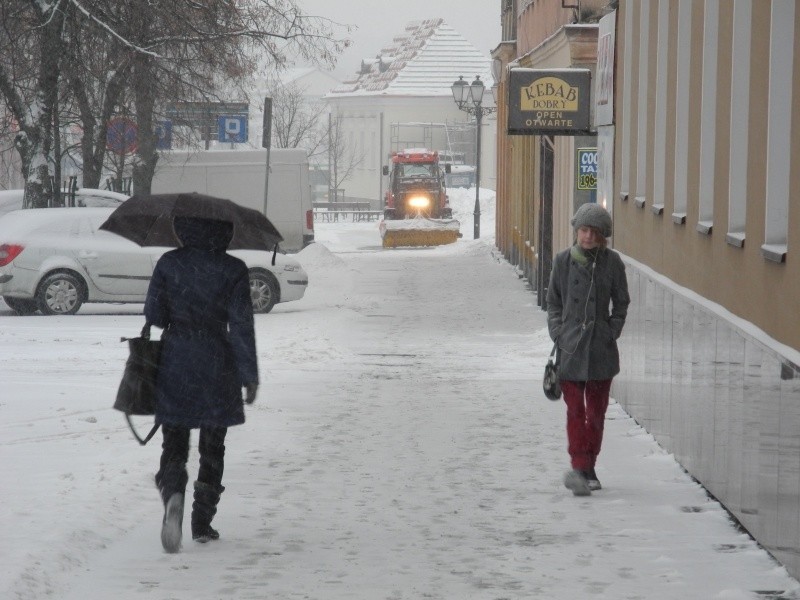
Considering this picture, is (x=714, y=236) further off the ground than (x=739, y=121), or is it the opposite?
(x=739, y=121)

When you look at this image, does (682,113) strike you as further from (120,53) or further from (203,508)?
(120,53)

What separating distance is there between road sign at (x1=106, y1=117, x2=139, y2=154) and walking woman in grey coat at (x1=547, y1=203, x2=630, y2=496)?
18.8 metres

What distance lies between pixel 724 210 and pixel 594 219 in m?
0.97

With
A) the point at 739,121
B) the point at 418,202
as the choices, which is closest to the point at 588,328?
the point at 739,121

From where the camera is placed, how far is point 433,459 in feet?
35.1

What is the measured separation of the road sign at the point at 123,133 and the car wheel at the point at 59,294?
590 centimetres

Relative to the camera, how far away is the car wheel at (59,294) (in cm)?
2198

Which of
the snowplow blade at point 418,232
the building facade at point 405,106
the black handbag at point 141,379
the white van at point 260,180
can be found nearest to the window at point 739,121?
the black handbag at point 141,379

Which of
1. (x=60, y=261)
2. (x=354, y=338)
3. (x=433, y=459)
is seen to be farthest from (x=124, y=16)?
(x=433, y=459)

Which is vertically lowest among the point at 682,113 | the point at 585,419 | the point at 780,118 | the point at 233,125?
the point at 585,419

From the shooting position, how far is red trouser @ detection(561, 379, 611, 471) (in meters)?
9.44

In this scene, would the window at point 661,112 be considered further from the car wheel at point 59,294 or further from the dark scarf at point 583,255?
the car wheel at point 59,294

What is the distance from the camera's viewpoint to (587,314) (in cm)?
953

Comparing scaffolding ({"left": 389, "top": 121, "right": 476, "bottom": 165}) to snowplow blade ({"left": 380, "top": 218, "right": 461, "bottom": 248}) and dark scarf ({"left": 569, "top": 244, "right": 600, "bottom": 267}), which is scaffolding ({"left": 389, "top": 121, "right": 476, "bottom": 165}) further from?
dark scarf ({"left": 569, "top": 244, "right": 600, "bottom": 267})
